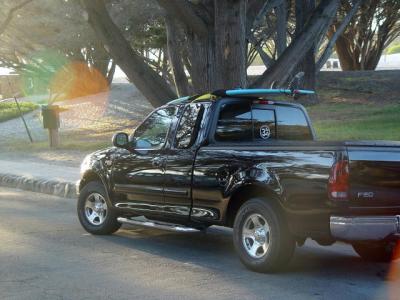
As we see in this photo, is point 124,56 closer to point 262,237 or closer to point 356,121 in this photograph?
point 262,237

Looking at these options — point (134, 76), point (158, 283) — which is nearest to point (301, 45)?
point (134, 76)

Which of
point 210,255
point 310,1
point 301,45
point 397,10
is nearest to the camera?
point 210,255

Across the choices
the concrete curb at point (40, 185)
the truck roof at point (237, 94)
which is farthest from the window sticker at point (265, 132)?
Answer: the concrete curb at point (40, 185)

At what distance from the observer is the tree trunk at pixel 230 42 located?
13539 mm

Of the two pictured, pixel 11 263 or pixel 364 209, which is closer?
pixel 364 209

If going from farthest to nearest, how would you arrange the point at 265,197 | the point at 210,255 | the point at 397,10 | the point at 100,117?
1. the point at 397,10
2. the point at 100,117
3. the point at 210,255
4. the point at 265,197

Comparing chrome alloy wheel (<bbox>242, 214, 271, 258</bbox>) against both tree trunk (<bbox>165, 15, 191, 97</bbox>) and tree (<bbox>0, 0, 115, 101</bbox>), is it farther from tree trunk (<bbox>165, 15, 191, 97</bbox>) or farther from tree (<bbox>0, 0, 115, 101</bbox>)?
tree (<bbox>0, 0, 115, 101</bbox>)

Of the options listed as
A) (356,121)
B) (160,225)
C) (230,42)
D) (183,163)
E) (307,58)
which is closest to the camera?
(183,163)

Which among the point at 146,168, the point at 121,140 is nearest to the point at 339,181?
the point at 146,168

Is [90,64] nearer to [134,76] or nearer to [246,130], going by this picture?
[134,76]

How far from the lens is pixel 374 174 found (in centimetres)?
669

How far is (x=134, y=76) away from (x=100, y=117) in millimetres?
15975

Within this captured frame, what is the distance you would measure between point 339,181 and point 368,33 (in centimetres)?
3229

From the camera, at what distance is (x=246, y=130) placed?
8.23 metres
